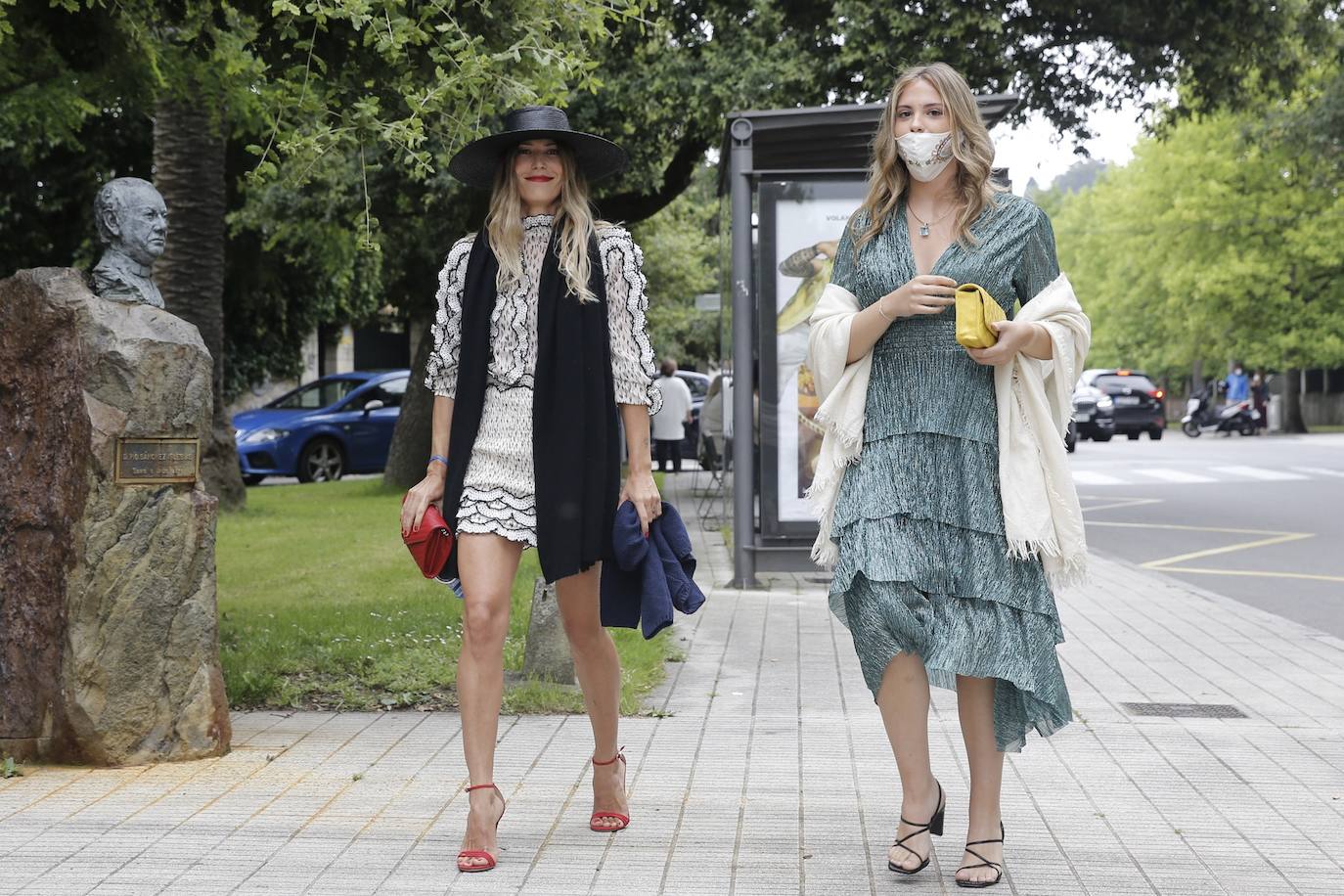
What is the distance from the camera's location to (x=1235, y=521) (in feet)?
53.8

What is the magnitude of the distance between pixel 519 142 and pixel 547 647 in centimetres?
298

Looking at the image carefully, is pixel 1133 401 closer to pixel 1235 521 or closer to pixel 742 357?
pixel 1235 521

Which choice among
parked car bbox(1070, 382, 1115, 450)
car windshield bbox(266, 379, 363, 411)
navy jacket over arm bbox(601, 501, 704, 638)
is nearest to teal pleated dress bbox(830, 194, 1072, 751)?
navy jacket over arm bbox(601, 501, 704, 638)

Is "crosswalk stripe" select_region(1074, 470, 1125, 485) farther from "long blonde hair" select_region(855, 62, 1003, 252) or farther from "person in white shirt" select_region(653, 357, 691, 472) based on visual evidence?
"long blonde hair" select_region(855, 62, 1003, 252)

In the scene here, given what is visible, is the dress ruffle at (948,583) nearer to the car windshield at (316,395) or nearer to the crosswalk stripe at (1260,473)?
the crosswalk stripe at (1260,473)

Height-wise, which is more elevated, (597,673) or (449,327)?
(449,327)

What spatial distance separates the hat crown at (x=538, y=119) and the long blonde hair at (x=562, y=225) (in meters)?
0.07

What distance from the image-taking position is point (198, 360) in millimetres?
5492

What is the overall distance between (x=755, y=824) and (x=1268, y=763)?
2.00 metres

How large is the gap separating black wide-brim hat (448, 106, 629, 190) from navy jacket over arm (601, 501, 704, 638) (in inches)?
38.4

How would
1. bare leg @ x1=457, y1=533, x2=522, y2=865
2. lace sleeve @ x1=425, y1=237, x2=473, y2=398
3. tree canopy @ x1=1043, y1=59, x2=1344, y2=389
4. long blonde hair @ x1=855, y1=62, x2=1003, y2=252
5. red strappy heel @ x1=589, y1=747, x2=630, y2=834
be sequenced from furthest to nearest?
tree canopy @ x1=1043, y1=59, x2=1344, y2=389, red strappy heel @ x1=589, y1=747, x2=630, y2=834, lace sleeve @ x1=425, y1=237, x2=473, y2=398, bare leg @ x1=457, y1=533, x2=522, y2=865, long blonde hair @ x1=855, y1=62, x2=1003, y2=252

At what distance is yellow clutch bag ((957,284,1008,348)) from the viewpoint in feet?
12.8

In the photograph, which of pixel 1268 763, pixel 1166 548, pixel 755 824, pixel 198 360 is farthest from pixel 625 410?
pixel 1166 548

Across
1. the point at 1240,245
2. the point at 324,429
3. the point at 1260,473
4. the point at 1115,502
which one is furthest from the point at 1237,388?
the point at 324,429
